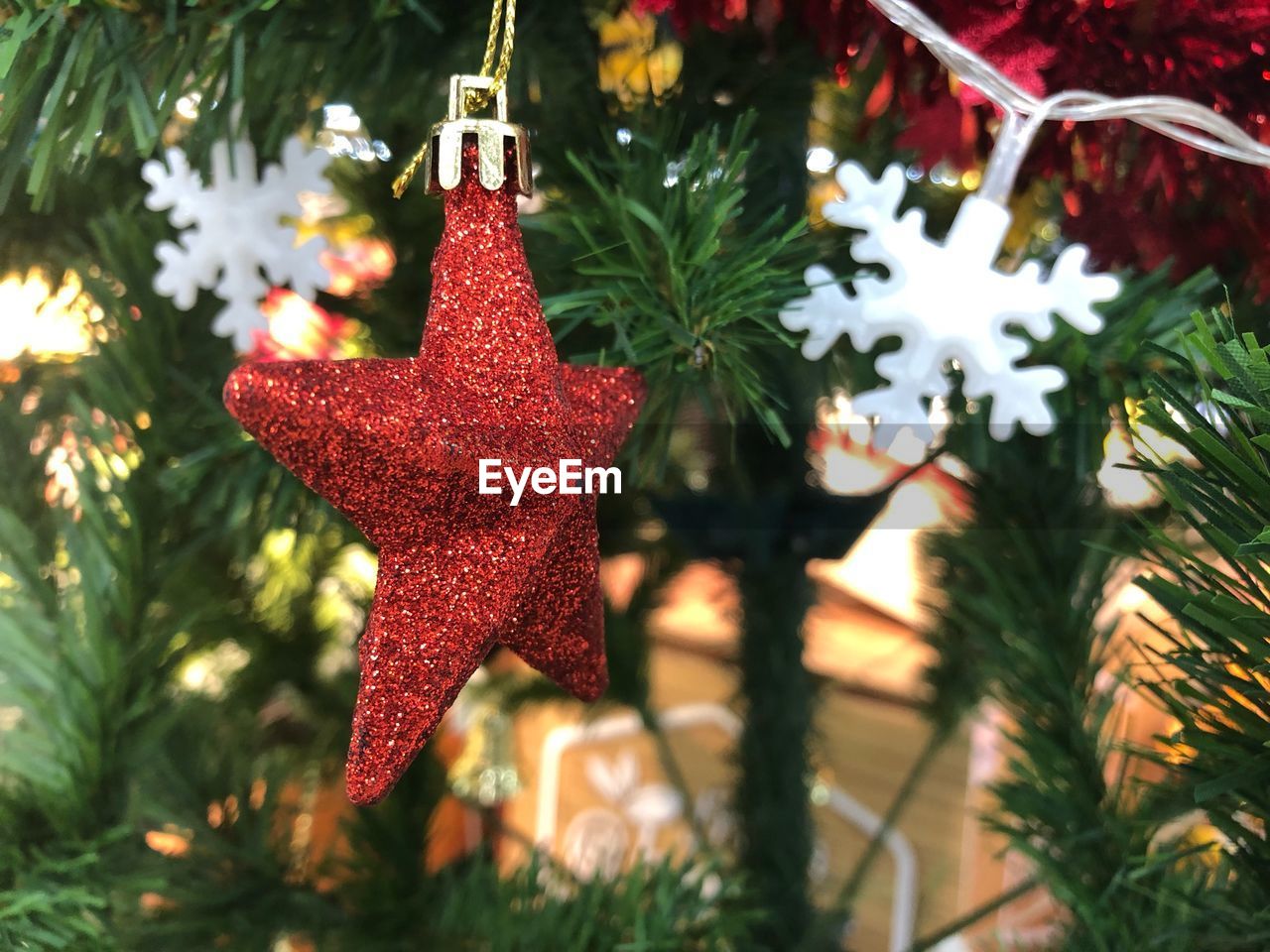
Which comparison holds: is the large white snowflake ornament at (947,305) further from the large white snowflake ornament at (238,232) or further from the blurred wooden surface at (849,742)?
the blurred wooden surface at (849,742)

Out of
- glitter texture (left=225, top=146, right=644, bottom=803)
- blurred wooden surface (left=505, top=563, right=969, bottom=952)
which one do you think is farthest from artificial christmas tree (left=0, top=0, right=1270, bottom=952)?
blurred wooden surface (left=505, top=563, right=969, bottom=952)

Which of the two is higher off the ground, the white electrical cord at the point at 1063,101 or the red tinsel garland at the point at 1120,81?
the red tinsel garland at the point at 1120,81

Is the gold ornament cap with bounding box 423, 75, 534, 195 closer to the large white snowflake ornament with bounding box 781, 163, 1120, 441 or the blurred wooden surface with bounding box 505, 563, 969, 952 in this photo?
the large white snowflake ornament with bounding box 781, 163, 1120, 441

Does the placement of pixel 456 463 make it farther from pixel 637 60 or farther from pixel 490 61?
pixel 637 60

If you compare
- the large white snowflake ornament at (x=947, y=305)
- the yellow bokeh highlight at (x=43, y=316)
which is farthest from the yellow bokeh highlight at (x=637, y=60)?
the yellow bokeh highlight at (x=43, y=316)

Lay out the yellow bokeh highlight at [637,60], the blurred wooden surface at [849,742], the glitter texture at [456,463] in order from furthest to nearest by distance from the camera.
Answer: the blurred wooden surface at [849,742], the yellow bokeh highlight at [637,60], the glitter texture at [456,463]

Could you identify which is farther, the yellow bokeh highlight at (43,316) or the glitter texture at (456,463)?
the yellow bokeh highlight at (43,316)

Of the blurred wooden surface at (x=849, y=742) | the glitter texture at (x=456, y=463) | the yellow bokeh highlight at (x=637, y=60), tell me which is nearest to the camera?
the glitter texture at (x=456, y=463)
